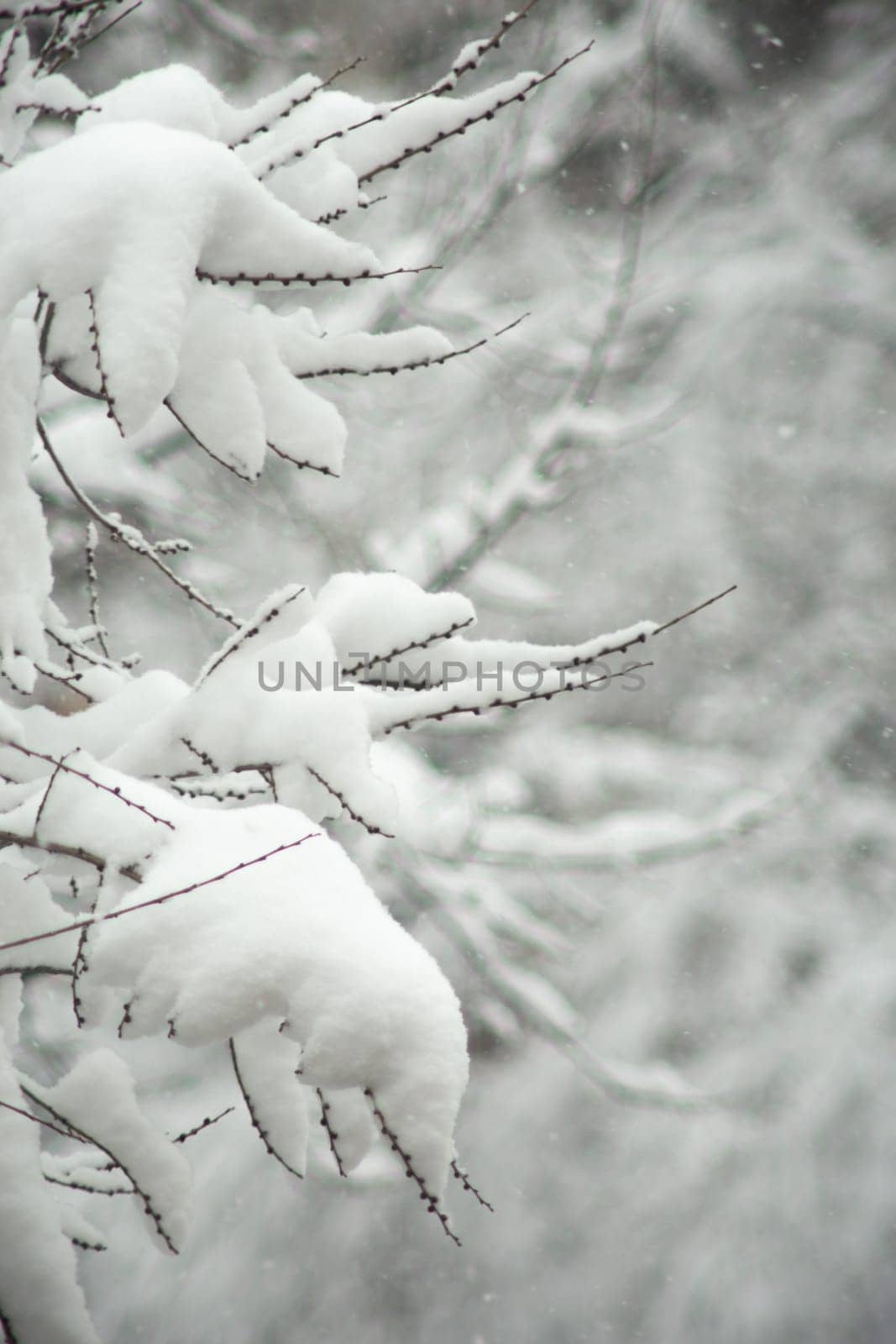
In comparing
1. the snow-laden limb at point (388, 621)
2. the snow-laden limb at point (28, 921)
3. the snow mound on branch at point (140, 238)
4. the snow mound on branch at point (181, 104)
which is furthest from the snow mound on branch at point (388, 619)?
the snow mound on branch at point (181, 104)

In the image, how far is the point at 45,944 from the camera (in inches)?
55.2

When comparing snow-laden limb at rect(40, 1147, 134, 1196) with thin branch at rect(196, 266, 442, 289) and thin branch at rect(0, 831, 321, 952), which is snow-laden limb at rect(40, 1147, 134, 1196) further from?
thin branch at rect(196, 266, 442, 289)

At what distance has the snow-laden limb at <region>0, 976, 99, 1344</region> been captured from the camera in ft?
3.46

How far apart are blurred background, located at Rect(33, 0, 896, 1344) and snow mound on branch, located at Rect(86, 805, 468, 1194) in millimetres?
4176

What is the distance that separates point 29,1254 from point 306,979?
0.55m

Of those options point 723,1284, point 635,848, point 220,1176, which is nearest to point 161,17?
point 635,848

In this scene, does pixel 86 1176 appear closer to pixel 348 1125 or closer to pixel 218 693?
pixel 348 1125

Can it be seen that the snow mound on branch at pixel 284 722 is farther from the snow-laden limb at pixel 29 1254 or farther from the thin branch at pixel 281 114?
the thin branch at pixel 281 114

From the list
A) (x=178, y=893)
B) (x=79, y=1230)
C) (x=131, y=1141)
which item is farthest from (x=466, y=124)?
(x=79, y=1230)

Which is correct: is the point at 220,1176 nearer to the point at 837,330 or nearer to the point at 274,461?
the point at 274,461

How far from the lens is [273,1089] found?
3.84ft

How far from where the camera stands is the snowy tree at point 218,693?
3.18 feet

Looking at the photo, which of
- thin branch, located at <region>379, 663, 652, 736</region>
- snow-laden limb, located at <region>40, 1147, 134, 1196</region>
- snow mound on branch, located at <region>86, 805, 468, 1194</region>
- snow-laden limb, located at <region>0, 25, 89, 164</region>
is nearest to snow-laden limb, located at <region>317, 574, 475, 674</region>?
thin branch, located at <region>379, 663, 652, 736</region>

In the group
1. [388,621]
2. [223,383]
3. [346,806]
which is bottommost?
[346,806]
